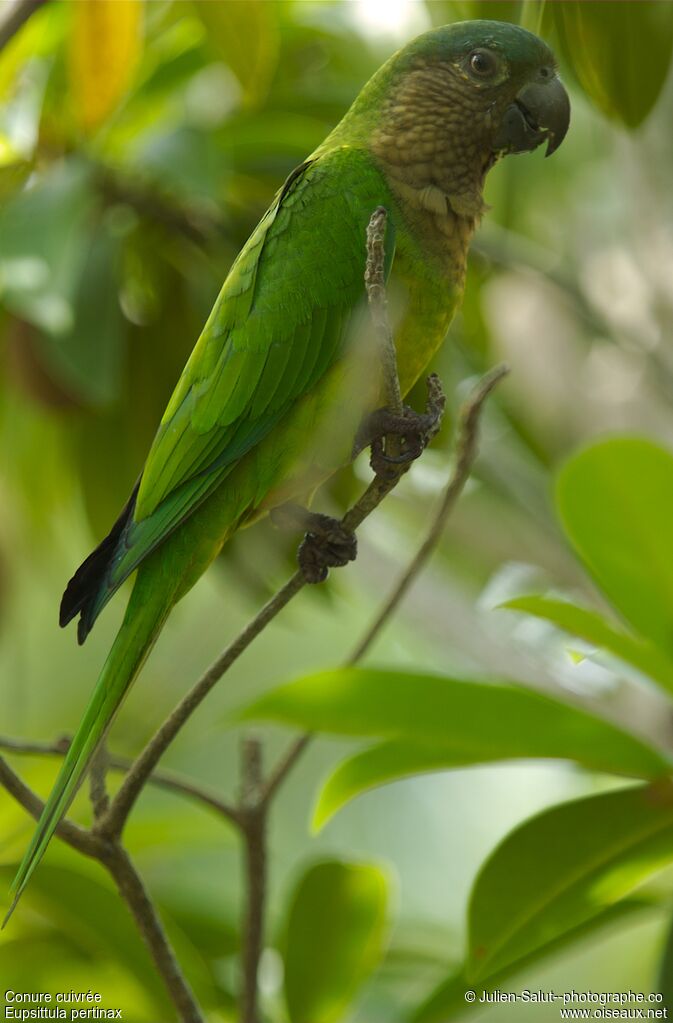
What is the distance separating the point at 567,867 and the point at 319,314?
101cm

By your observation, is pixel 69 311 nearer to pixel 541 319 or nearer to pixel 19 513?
pixel 19 513

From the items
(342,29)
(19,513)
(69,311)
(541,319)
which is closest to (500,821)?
(541,319)

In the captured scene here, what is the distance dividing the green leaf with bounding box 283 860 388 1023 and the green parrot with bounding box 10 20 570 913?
74cm

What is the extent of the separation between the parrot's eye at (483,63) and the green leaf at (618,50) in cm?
14

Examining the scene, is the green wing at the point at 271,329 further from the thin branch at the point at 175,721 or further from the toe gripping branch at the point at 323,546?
the thin branch at the point at 175,721

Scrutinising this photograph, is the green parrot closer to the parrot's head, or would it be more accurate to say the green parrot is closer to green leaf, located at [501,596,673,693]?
the parrot's head

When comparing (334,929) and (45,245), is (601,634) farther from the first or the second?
(45,245)

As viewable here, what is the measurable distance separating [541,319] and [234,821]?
2.94 m

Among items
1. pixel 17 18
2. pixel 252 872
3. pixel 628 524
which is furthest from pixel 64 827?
pixel 17 18

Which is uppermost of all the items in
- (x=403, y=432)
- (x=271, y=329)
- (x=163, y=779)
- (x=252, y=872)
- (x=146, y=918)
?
(x=271, y=329)

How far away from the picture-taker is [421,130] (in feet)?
6.79

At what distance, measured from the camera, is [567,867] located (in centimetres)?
191

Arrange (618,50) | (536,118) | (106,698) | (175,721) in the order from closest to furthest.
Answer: (175,721), (106,698), (536,118), (618,50)

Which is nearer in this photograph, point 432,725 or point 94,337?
point 432,725
